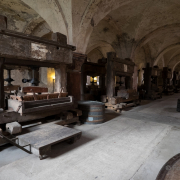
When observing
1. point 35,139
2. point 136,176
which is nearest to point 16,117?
point 35,139

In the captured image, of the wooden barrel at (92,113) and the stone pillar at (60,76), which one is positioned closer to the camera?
the stone pillar at (60,76)

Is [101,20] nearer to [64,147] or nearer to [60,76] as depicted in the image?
[60,76]

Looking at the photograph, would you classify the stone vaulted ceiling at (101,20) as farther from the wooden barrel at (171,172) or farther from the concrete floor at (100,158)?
the wooden barrel at (171,172)

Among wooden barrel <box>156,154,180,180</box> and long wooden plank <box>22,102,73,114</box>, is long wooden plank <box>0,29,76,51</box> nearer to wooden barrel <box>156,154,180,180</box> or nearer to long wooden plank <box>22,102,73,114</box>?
long wooden plank <box>22,102,73,114</box>

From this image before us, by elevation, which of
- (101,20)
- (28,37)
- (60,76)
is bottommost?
(60,76)

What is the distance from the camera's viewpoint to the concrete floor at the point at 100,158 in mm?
2336

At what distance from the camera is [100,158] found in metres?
2.83

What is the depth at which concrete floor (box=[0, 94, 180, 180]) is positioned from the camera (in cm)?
234

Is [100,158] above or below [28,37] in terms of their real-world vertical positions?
below

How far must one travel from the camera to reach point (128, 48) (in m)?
Answer: 11.2

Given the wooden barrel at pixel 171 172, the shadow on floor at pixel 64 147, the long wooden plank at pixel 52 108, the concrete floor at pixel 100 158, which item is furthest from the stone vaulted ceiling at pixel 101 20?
the wooden barrel at pixel 171 172

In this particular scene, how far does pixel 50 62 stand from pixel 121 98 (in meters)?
4.68

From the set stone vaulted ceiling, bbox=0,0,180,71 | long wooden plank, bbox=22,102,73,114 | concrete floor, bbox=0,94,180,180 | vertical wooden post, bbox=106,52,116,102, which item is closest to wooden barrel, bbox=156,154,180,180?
concrete floor, bbox=0,94,180,180

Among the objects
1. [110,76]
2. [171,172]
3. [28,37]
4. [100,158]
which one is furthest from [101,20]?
[171,172]
